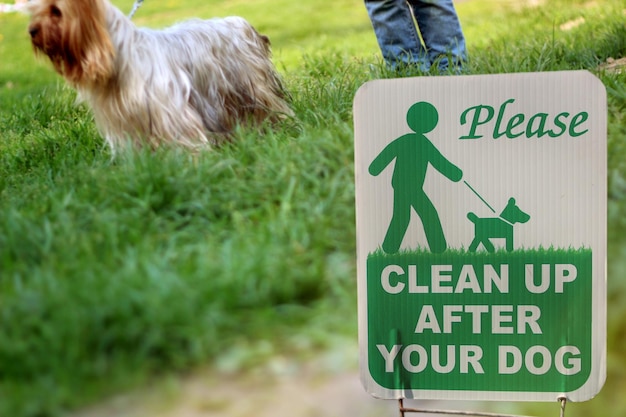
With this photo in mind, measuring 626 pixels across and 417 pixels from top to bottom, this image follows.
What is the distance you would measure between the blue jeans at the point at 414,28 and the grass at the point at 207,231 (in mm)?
91

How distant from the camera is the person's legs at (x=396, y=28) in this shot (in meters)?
2.57

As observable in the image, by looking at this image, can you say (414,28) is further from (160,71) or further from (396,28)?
(160,71)

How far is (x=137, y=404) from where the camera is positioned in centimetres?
179

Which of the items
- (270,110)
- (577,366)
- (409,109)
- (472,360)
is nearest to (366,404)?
(472,360)

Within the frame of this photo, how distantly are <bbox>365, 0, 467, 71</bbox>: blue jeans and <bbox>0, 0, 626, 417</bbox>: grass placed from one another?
9cm

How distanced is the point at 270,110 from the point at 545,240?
1088mm

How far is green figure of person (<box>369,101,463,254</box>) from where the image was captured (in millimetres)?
2049

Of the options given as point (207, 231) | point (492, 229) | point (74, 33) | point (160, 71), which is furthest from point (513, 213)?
point (74, 33)

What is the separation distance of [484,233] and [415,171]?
243mm

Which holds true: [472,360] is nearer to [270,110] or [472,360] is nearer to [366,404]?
[366,404]

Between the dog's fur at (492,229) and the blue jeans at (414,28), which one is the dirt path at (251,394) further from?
the blue jeans at (414,28)

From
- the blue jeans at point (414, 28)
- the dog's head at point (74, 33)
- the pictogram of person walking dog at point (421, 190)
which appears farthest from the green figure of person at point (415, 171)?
the dog's head at point (74, 33)

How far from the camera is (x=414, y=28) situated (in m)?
2.60

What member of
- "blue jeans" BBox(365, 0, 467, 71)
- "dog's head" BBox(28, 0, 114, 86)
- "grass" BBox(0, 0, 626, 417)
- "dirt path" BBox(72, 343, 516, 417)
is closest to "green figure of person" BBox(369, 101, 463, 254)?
"grass" BBox(0, 0, 626, 417)
